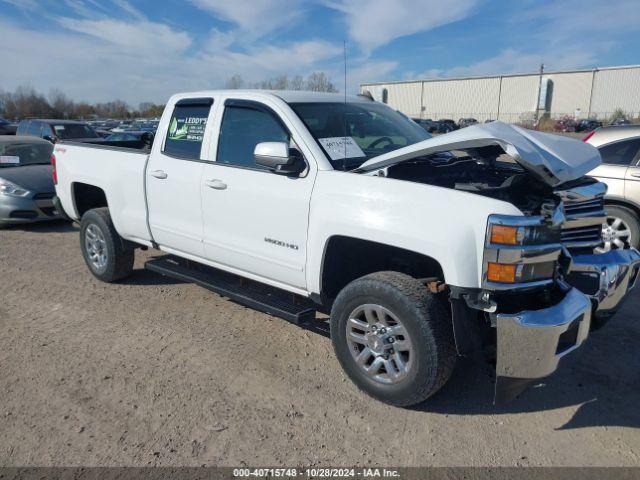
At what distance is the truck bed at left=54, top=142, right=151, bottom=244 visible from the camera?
16.3 feet

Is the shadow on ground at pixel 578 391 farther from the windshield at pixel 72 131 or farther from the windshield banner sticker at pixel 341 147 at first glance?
the windshield at pixel 72 131

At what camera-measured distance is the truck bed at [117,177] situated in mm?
4980

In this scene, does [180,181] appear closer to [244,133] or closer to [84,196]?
[244,133]

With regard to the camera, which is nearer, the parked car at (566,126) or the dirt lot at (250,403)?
the dirt lot at (250,403)

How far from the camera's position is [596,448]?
2912 mm

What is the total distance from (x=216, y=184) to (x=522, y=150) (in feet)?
7.78

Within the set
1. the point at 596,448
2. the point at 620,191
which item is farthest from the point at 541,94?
the point at 596,448

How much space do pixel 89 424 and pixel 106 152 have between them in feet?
10.2

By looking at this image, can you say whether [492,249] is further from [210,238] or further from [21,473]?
[21,473]

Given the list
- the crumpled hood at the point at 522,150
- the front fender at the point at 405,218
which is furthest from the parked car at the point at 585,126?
the front fender at the point at 405,218

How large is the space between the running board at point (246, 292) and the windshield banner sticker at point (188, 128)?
1240 millimetres

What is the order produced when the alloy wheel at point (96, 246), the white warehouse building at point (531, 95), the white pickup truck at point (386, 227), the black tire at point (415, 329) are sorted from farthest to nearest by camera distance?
the white warehouse building at point (531, 95) < the alloy wheel at point (96, 246) < the black tire at point (415, 329) < the white pickup truck at point (386, 227)

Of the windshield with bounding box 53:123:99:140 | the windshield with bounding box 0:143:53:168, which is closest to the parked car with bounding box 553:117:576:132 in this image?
the windshield with bounding box 53:123:99:140

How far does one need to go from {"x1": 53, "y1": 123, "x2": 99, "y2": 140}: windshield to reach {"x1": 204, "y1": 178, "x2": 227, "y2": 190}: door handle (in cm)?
1110
